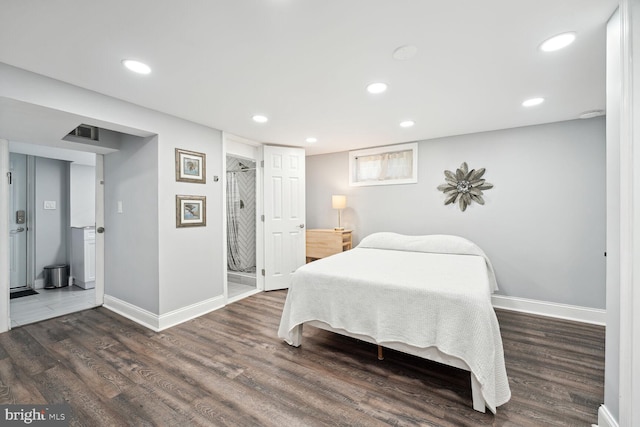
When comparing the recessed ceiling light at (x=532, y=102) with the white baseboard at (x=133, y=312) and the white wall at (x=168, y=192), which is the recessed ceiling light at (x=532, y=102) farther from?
the white baseboard at (x=133, y=312)

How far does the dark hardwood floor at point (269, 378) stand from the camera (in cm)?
160

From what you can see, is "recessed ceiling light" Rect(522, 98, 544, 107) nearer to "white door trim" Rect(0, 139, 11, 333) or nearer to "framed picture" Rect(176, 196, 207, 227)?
"framed picture" Rect(176, 196, 207, 227)

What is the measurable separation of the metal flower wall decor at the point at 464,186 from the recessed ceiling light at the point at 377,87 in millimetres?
1980

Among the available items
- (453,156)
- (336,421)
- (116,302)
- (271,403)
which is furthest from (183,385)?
(453,156)

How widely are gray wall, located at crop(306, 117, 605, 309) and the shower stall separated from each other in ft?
8.59

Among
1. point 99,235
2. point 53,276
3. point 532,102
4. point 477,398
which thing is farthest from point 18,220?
point 532,102

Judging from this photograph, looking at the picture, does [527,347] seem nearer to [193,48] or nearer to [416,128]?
[416,128]

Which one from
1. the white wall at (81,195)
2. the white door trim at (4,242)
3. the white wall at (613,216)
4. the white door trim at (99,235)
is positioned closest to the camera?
the white wall at (613,216)

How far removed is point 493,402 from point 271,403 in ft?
4.48

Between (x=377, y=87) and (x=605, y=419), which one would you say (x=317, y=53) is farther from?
(x=605, y=419)

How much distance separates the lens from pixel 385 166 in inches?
166

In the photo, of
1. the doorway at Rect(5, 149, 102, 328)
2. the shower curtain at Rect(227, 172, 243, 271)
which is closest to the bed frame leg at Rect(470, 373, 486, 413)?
the shower curtain at Rect(227, 172, 243, 271)

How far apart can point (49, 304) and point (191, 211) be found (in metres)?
2.47

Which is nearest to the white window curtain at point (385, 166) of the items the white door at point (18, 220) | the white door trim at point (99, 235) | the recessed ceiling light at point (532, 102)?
the recessed ceiling light at point (532, 102)
